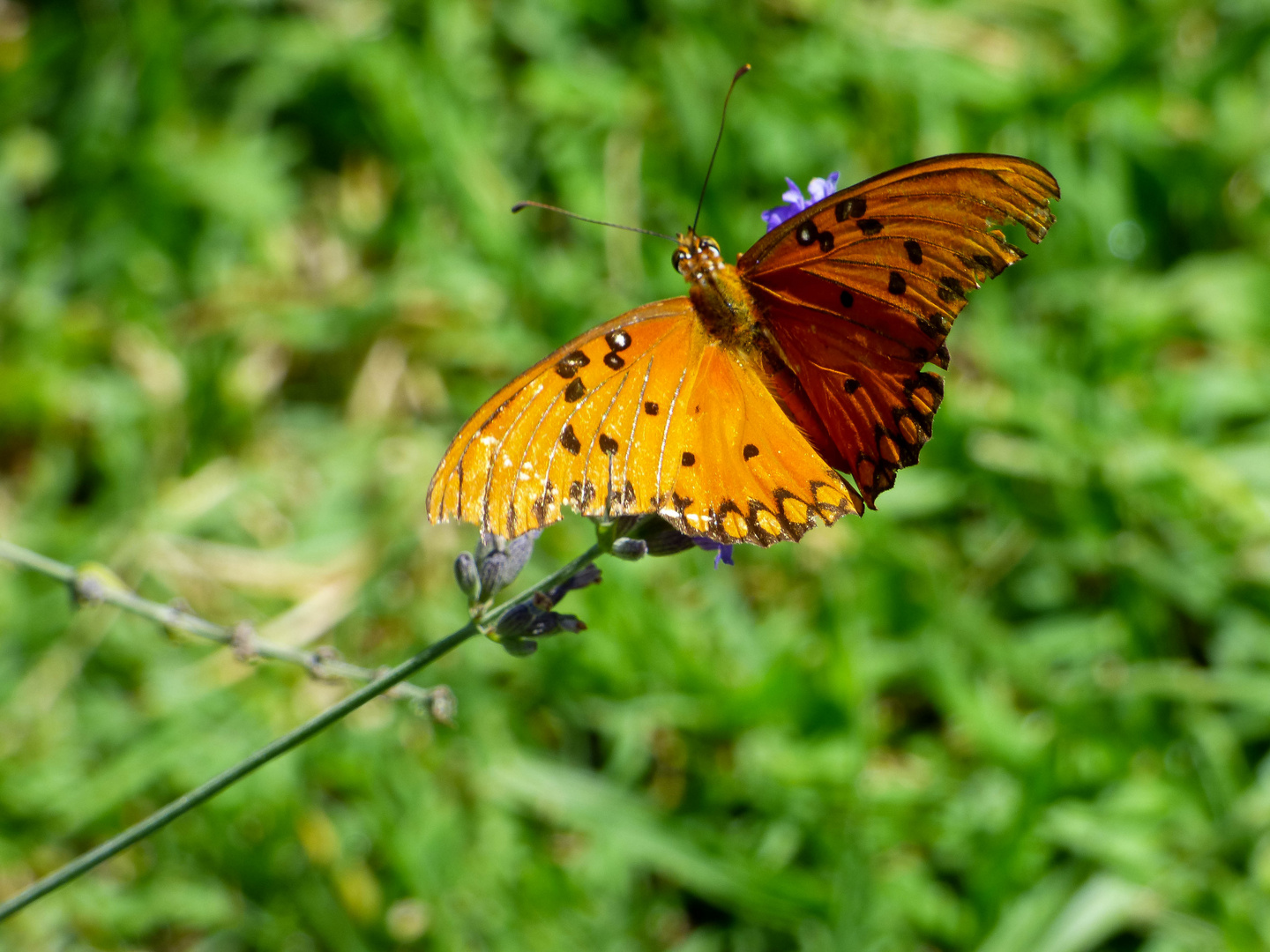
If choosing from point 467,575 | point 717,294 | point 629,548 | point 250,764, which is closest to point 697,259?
point 717,294

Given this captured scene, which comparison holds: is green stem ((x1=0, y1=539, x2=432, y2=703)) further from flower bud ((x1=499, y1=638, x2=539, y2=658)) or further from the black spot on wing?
the black spot on wing

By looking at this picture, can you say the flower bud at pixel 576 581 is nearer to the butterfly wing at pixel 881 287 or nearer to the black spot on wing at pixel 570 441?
the black spot on wing at pixel 570 441

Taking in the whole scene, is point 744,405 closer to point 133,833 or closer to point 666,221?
point 133,833

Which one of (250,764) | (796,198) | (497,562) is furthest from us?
(796,198)

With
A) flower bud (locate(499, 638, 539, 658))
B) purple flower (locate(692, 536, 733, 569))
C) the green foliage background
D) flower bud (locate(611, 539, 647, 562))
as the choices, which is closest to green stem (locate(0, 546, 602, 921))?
flower bud (locate(499, 638, 539, 658))

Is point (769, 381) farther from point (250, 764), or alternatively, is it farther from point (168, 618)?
point (168, 618)

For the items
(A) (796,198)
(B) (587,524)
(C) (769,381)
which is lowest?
(C) (769,381)

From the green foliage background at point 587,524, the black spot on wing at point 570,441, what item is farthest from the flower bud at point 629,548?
the green foliage background at point 587,524
